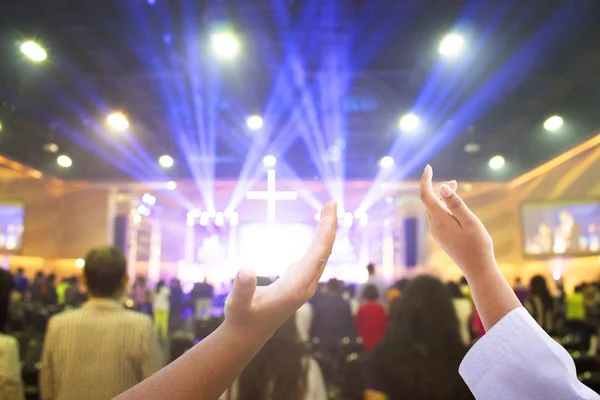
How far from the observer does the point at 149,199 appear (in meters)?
15.2

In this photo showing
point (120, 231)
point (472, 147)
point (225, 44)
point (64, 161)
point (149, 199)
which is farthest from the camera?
point (149, 199)

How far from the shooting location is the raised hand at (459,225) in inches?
27.0

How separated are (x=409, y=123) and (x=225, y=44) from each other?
4.43 meters

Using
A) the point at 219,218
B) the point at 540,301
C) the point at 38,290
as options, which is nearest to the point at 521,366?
the point at 540,301

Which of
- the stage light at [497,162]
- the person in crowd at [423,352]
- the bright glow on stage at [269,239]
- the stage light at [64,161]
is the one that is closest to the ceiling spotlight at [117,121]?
the stage light at [64,161]

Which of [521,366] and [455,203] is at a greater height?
[455,203]

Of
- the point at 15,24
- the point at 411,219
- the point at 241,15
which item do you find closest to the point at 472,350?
the point at 241,15

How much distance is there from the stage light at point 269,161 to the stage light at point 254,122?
944 millimetres

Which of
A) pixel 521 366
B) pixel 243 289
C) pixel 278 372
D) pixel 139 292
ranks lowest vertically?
pixel 139 292

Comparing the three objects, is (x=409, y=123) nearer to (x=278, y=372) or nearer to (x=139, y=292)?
(x=139, y=292)

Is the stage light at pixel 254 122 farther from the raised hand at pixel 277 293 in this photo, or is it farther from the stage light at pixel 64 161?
the raised hand at pixel 277 293

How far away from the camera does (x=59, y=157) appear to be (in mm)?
11648

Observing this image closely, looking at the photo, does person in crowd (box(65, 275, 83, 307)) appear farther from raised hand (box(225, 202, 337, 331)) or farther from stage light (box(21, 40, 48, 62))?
raised hand (box(225, 202, 337, 331))

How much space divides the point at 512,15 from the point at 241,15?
10.2 ft
